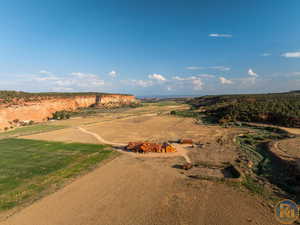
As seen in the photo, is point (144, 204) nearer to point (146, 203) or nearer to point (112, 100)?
point (146, 203)

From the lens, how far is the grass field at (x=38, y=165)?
11609 mm

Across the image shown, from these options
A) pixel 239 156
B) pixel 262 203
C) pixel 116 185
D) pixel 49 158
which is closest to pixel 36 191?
pixel 116 185

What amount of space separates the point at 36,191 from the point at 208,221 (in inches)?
504

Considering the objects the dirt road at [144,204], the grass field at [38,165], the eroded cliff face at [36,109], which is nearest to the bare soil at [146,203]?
the dirt road at [144,204]

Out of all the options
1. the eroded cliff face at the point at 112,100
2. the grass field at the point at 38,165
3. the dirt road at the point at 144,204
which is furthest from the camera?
the eroded cliff face at the point at 112,100

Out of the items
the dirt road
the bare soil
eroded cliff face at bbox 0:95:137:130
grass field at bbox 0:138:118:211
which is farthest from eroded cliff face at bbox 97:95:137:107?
the dirt road

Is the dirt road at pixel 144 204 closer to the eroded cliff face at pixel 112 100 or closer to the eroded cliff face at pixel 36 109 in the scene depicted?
the eroded cliff face at pixel 36 109

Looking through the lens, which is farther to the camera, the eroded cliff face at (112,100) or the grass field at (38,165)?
the eroded cliff face at (112,100)

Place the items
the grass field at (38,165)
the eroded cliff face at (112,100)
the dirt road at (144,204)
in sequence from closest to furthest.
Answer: the dirt road at (144,204)
the grass field at (38,165)
the eroded cliff face at (112,100)

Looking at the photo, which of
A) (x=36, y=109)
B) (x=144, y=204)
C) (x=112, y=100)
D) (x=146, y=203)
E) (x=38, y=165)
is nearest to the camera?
(x=144, y=204)

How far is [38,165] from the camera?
53.9 feet

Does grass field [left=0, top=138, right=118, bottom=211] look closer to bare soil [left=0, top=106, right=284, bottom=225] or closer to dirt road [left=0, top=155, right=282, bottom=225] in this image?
bare soil [left=0, top=106, right=284, bottom=225]

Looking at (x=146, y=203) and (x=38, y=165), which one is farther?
(x=38, y=165)

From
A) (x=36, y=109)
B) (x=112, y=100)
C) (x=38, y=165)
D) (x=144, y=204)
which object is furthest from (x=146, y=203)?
(x=112, y=100)
